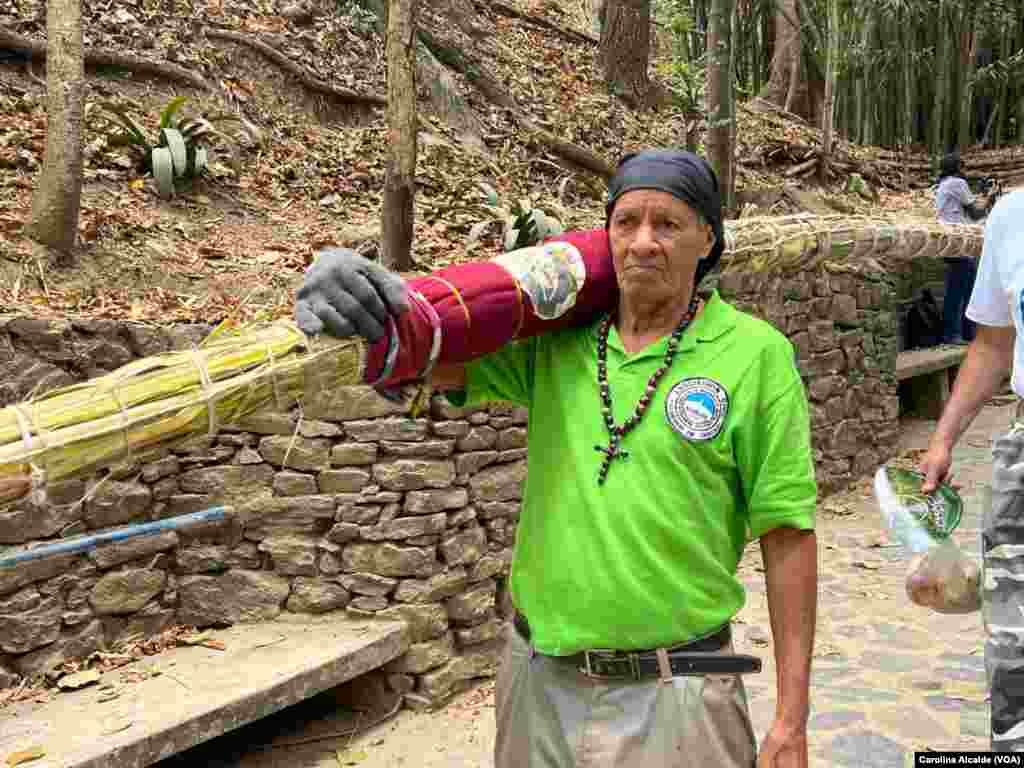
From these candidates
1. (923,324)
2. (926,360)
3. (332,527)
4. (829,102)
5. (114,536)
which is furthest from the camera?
(829,102)

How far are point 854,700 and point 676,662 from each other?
3.14 meters

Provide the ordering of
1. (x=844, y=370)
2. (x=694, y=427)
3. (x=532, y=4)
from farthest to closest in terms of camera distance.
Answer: (x=532, y=4) < (x=844, y=370) < (x=694, y=427)

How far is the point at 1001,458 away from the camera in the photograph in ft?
7.34

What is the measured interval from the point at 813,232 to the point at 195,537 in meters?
2.99

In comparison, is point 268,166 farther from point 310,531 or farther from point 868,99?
point 868,99

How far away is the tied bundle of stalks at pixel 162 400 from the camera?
1.31m

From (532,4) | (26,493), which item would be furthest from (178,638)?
(532,4)

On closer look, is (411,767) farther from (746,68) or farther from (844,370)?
(746,68)

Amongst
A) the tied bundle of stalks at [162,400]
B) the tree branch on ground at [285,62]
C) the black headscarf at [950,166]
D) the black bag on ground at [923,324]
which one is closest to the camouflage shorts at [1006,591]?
the tied bundle of stalks at [162,400]

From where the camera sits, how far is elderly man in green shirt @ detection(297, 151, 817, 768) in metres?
1.68

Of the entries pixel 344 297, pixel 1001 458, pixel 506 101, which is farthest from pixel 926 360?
pixel 344 297

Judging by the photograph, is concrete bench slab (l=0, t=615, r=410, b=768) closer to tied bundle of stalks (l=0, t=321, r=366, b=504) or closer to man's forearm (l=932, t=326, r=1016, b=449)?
tied bundle of stalks (l=0, t=321, r=366, b=504)

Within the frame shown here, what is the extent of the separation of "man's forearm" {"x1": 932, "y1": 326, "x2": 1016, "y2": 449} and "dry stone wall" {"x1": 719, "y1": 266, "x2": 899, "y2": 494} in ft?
13.1

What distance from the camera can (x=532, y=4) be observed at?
1315 cm
